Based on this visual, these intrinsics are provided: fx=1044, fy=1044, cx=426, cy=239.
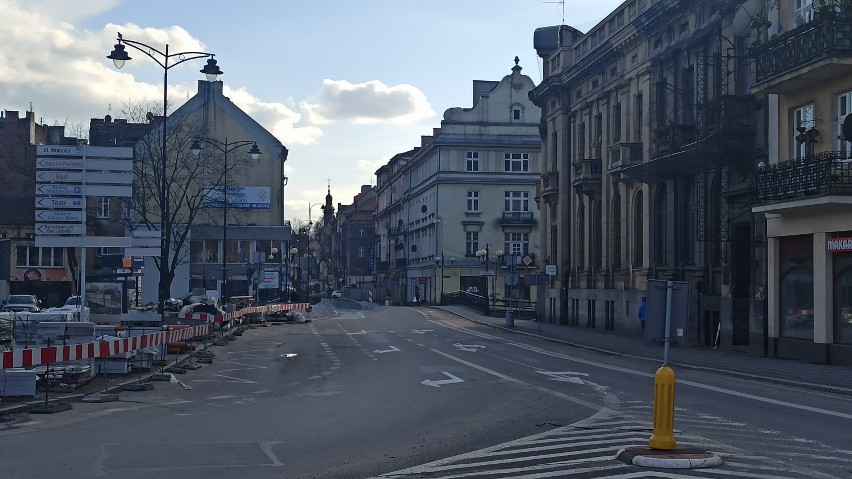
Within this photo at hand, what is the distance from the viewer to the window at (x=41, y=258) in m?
79.3

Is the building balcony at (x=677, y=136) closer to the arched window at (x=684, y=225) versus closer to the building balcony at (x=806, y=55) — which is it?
the arched window at (x=684, y=225)

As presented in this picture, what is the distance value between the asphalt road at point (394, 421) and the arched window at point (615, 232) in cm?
2045

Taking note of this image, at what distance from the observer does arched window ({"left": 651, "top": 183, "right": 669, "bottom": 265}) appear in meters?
42.9

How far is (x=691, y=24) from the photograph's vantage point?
3962cm

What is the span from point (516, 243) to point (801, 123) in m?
64.9

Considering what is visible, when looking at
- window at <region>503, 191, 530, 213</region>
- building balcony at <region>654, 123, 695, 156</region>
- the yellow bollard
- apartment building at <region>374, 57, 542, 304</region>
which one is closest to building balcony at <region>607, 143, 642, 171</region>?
building balcony at <region>654, 123, 695, 156</region>

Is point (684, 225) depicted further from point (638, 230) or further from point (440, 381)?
point (440, 381)

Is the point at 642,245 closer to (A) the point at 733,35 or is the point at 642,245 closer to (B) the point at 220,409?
(A) the point at 733,35

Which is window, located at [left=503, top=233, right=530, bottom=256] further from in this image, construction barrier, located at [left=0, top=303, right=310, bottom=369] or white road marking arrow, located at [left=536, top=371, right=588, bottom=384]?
white road marking arrow, located at [left=536, top=371, right=588, bottom=384]

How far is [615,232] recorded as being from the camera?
49.4m

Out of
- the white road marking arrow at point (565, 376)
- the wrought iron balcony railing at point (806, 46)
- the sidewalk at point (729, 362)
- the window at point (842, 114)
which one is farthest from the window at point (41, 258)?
the window at point (842, 114)

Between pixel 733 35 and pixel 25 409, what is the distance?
26740 millimetres

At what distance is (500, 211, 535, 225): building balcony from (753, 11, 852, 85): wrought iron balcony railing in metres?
63.6

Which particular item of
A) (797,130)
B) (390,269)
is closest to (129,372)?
(797,130)
